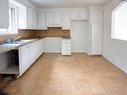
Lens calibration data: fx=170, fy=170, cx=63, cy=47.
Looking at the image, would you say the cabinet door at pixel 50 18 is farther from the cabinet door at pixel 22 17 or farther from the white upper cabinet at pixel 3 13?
the white upper cabinet at pixel 3 13

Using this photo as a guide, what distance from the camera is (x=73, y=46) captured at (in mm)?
9625

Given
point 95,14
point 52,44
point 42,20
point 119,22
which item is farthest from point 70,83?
point 42,20

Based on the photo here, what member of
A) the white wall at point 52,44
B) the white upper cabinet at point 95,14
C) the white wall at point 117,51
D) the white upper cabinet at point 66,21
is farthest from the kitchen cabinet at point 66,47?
the white wall at point 117,51

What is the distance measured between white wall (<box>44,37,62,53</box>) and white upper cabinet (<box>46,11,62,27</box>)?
2.65 ft

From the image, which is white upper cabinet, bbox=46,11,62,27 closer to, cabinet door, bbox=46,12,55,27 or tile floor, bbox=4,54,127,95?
cabinet door, bbox=46,12,55,27

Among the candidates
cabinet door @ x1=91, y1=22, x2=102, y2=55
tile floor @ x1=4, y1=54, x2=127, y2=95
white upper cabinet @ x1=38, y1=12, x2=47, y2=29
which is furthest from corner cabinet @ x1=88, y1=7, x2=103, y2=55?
tile floor @ x1=4, y1=54, x2=127, y2=95

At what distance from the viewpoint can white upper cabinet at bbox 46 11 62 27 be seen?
9.15 m

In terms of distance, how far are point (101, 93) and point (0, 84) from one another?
2.36 m

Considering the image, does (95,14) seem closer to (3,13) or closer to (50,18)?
(50,18)

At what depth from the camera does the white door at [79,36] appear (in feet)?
31.0

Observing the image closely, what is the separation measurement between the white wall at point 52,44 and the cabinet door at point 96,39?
6.29 ft

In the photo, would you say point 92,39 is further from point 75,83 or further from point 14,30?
point 75,83

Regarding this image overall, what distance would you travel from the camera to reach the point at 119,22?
21.4 feet

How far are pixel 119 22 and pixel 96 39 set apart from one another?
2060mm
